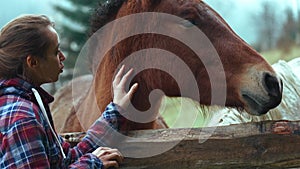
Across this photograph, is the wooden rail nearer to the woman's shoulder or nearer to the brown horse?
the brown horse

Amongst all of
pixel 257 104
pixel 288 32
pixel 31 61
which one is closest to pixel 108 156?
pixel 31 61

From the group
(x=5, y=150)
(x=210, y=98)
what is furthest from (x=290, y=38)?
(x=5, y=150)

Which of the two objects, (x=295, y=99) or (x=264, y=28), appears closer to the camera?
(x=295, y=99)

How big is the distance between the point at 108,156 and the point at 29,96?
43cm

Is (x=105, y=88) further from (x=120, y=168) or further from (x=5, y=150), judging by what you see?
(x=5, y=150)

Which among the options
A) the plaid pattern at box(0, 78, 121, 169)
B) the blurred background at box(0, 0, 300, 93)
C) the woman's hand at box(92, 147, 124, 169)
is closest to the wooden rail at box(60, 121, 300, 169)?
the woman's hand at box(92, 147, 124, 169)

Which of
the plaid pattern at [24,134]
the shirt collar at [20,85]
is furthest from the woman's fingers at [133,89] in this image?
the shirt collar at [20,85]

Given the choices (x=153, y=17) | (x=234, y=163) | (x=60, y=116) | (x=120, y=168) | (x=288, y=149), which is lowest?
(x=60, y=116)

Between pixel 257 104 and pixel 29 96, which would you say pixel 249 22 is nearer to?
pixel 257 104

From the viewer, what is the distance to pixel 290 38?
1427cm

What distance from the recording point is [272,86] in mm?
2158

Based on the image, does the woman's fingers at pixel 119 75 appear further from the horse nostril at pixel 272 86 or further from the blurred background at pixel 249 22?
the blurred background at pixel 249 22

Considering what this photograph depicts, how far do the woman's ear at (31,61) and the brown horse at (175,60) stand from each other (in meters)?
0.72

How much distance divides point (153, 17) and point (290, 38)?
1258 cm
